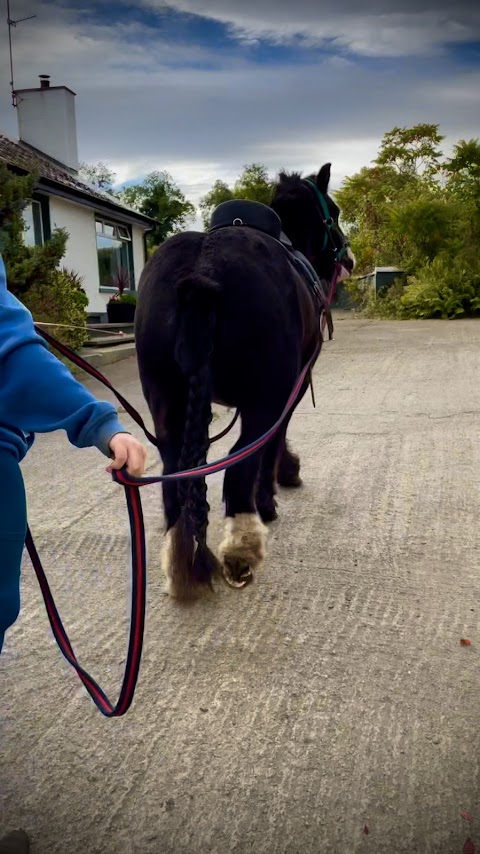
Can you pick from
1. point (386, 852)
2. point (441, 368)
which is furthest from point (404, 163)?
point (386, 852)

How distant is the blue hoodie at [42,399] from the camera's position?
156cm

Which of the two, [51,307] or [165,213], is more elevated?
[165,213]

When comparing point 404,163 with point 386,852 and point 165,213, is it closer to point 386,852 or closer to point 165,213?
point 165,213

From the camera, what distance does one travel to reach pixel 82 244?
19328mm

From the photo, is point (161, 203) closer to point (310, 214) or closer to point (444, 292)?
point (444, 292)

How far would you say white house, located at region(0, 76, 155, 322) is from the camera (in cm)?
1805

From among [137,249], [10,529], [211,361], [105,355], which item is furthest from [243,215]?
[137,249]

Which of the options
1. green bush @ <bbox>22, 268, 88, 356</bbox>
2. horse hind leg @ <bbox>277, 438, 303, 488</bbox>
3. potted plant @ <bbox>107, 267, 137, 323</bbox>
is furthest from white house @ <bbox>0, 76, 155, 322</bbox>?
horse hind leg @ <bbox>277, 438, 303, 488</bbox>

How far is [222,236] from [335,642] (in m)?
1.84

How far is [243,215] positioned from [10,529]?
2.40m

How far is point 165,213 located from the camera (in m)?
39.4

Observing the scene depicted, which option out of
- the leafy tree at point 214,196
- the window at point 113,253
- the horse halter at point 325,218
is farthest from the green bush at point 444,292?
the leafy tree at point 214,196

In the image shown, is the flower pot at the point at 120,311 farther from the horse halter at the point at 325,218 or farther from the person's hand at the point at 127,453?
the person's hand at the point at 127,453

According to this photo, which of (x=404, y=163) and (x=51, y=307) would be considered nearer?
(x=51, y=307)
